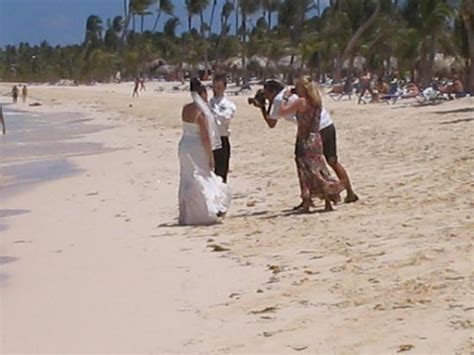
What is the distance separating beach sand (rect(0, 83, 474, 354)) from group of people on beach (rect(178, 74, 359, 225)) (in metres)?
0.23

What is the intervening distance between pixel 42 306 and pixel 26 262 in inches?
66.8

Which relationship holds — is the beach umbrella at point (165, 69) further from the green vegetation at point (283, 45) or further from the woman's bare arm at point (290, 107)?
the woman's bare arm at point (290, 107)

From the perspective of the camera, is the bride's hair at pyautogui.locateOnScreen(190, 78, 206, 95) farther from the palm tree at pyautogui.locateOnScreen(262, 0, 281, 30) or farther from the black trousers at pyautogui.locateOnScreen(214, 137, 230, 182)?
the palm tree at pyautogui.locateOnScreen(262, 0, 281, 30)

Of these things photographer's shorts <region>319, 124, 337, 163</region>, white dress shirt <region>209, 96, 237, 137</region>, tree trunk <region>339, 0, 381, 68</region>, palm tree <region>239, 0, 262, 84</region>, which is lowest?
photographer's shorts <region>319, 124, 337, 163</region>

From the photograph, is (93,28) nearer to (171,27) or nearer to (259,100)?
(171,27)

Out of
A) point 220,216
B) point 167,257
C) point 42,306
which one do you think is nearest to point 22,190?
point 220,216

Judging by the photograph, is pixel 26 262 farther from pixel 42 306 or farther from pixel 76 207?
pixel 76 207

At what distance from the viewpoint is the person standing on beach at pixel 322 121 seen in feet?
25.6

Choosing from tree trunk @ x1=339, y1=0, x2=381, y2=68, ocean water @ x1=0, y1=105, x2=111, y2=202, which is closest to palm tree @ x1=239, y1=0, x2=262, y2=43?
tree trunk @ x1=339, y1=0, x2=381, y2=68

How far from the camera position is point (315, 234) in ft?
22.7

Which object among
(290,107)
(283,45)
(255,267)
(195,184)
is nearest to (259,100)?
(290,107)

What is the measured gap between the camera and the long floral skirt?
7.91 metres

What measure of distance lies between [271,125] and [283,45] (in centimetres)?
5331

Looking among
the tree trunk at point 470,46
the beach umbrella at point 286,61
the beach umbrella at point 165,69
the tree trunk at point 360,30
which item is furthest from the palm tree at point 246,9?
the tree trunk at point 470,46
